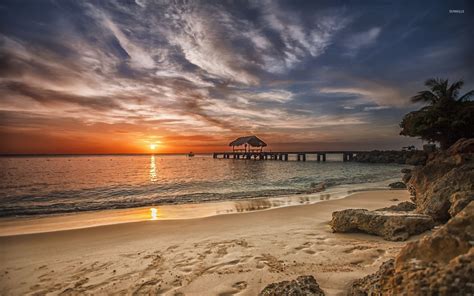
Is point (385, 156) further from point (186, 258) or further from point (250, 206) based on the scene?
point (186, 258)

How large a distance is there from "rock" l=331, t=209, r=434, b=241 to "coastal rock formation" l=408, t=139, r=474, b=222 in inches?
19.1

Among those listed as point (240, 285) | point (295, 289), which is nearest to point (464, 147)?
point (295, 289)

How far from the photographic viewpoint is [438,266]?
70.2 inches

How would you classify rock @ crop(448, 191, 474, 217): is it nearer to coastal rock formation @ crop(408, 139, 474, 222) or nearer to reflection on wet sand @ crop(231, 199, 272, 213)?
coastal rock formation @ crop(408, 139, 474, 222)

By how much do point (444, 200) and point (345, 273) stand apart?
3.58 m

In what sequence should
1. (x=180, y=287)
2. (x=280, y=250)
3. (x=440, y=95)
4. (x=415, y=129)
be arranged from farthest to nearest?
(x=440, y=95), (x=415, y=129), (x=280, y=250), (x=180, y=287)

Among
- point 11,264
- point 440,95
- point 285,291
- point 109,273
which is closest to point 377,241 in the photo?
point 285,291

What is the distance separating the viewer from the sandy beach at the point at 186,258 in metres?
3.71

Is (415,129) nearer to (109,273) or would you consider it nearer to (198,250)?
(198,250)

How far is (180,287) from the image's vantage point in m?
3.61

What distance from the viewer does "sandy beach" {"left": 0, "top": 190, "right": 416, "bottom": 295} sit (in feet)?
12.2

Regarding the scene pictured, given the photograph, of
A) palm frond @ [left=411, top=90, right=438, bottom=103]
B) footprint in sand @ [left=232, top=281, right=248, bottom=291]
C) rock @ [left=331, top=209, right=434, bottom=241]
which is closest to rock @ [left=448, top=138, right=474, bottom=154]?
rock @ [left=331, top=209, right=434, bottom=241]

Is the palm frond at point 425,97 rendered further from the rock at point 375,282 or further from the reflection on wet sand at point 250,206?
the rock at point 375,282

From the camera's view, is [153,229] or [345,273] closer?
[345,273]
